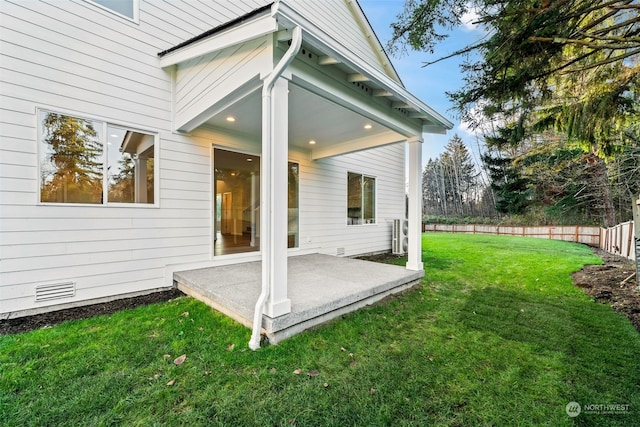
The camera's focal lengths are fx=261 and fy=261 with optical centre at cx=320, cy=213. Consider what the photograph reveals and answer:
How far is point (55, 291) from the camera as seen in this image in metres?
3.22

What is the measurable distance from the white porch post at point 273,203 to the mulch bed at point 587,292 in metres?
2.20

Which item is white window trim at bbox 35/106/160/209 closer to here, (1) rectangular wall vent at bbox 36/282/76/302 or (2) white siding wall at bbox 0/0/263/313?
(2) white siding wall at bbox 0/0/263/313

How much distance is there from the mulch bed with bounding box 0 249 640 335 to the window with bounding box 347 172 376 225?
4.64m

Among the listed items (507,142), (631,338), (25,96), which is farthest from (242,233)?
(631,338)

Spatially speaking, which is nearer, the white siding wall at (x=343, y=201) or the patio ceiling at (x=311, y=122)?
the patio ceiling at (x=311, y=122)

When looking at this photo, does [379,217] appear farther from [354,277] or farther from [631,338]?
[631,338]

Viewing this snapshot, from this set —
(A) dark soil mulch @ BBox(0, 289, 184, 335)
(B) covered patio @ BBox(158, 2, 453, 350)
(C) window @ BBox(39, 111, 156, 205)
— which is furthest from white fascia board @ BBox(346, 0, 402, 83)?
(A) dark soil mulch @ BBox(0, 289, 184, 335)

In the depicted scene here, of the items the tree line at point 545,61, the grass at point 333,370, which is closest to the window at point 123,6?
the tree line at point 545,61

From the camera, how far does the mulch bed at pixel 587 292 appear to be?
296 cm

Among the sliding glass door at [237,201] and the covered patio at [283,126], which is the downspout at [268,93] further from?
the sliding glass door at [237,201]

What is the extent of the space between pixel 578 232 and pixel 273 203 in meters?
17.8

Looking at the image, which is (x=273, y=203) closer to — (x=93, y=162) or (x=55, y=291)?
(x=93, y=162)

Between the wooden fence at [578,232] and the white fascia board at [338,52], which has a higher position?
the white fascia board at [338,52]

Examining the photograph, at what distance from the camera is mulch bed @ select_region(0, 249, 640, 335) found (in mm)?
2955
